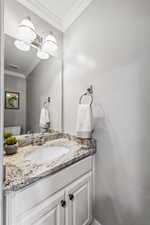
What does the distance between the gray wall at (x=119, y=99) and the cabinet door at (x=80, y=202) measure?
0.12 metres

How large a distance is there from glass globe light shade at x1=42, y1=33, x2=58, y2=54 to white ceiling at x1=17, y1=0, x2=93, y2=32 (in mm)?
245

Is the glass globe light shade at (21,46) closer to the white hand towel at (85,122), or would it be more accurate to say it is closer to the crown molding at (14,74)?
the crown molding at (14,74)

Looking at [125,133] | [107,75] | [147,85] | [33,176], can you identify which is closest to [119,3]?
[107,75]

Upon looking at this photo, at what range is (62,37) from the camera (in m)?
1.73

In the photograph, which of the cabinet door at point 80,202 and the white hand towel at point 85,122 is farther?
the white hand towel at point 85,122

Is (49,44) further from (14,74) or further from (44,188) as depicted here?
(44,188)

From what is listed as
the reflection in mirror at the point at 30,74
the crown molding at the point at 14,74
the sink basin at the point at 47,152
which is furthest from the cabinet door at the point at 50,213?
the crown molding at the point at 14,74

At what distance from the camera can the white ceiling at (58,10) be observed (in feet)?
4.64

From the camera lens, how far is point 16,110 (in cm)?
127

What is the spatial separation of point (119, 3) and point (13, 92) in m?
1.30

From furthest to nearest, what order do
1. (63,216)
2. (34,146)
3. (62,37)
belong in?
(62,37), (34,146), (63,216)

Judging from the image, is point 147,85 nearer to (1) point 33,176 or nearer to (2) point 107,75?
(2) point 107,75

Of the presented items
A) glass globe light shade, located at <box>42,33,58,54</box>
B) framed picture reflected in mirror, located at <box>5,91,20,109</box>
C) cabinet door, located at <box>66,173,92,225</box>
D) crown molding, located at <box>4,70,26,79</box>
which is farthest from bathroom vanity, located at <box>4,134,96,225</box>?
glass globe light shade, located at <box>42,33,58,54</box>

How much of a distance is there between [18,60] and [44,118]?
0.70 meters
